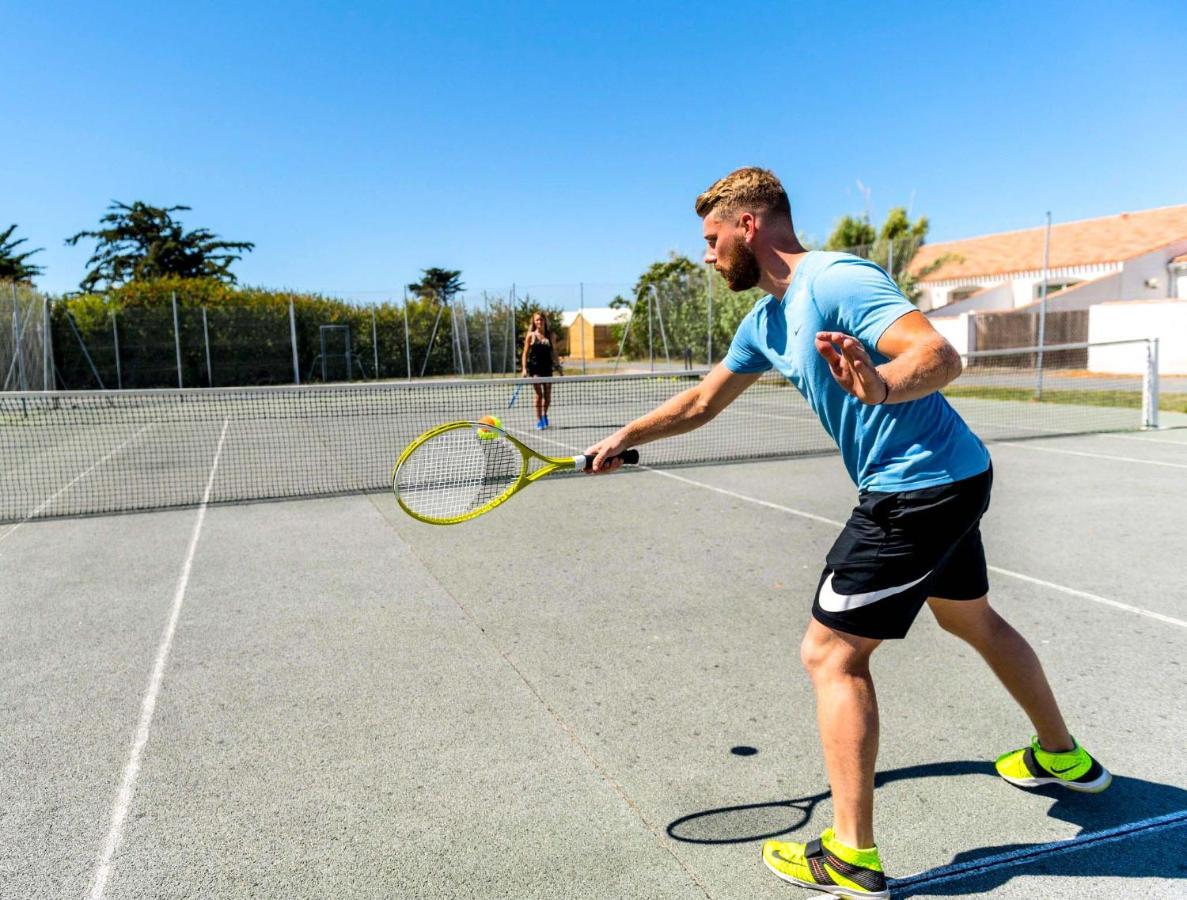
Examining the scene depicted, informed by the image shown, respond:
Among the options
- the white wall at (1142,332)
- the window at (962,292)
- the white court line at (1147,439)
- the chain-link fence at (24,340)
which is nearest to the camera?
the white court line at (1147,439)

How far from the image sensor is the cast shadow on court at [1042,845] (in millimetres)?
2625

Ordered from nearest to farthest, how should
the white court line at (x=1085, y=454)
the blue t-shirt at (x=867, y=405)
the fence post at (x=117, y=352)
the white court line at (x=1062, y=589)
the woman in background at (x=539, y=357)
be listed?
the blue t-shirt at (x=867, y=405)
the white court line at (x=1062, y=589)
the white court line at (x=1085, y=454)
the woman in background at (x=539, y=357)
the fence post at (x=117, y=352)

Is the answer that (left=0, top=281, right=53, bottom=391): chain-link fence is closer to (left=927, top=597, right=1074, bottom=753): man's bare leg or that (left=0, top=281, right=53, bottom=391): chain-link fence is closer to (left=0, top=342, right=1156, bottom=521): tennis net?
(left=0, top=342, right=1156, bottom=521): tennis net

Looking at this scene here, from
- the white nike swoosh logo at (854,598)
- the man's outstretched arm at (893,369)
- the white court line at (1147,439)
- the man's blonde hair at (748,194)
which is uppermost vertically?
the man's blonde hair at (748,194)

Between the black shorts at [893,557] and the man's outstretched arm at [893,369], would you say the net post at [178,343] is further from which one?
the man's outstretched arm at [893,369]

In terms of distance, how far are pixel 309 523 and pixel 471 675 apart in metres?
3.99

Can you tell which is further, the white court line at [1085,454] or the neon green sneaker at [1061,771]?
the white court line at [1085,454]

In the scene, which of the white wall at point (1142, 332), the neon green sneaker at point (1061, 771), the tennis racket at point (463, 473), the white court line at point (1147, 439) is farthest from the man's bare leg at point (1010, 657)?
the white wall at point (1142, 332)

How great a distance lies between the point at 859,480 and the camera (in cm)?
→ 270

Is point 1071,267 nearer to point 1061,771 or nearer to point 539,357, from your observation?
point 539,357

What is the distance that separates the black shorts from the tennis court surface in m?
0.81

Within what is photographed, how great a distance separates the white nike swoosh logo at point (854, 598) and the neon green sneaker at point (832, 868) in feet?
2.13

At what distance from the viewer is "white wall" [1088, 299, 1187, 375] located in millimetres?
25125

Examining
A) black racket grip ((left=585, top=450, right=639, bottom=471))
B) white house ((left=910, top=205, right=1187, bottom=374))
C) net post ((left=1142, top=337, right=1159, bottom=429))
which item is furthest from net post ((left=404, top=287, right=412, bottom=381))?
black racket grip ((left=585, top=450, right=639, bottom=471))
